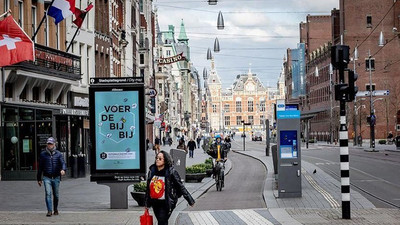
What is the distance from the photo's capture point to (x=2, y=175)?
3331cm

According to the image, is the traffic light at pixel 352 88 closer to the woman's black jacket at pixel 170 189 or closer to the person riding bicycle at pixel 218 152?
the woman's black jacket at pixel 170 189

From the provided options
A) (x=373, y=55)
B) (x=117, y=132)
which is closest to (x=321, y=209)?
(x=117, y=132)

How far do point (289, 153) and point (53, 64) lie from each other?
1651cm

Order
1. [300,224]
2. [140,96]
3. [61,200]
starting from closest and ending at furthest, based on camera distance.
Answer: [300,224], [140,96], [61,200]

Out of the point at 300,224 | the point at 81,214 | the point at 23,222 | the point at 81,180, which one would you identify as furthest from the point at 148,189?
the point at 81,180

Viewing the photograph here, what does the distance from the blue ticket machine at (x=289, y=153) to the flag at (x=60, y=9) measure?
35.6 ft

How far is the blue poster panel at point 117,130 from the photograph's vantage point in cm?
2080

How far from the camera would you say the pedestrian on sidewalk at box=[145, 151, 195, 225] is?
42.2 feet

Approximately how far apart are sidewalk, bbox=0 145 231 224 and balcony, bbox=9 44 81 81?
4.74m

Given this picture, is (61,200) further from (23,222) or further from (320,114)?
(320,114)

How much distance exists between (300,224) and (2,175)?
1949cm

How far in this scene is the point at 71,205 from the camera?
22328mm

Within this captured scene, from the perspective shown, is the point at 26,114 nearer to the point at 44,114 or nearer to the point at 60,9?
the point at 44,114

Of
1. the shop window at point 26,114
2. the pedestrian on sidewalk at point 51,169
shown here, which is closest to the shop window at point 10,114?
the shop window at point 26,114
